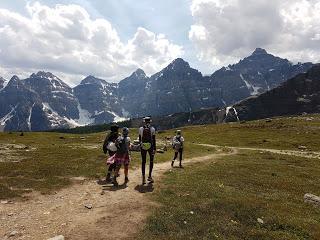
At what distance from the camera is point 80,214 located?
21250 mm

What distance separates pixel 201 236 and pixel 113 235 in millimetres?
4294

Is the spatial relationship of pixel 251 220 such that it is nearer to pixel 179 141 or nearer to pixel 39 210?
pixel 39 210

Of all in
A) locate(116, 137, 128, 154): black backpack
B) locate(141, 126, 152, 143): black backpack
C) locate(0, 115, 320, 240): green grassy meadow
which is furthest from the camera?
locate(116, 137, 128, 154): black backpack

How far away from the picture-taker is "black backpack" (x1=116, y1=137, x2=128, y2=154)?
29.8 metres

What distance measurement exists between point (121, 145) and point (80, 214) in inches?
371

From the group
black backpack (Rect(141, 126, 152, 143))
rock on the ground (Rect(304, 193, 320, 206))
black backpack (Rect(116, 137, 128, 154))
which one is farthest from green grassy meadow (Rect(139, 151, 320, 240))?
black backpack (Rect(116, 137, 128, 154))

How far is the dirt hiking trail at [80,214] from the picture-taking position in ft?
61.0

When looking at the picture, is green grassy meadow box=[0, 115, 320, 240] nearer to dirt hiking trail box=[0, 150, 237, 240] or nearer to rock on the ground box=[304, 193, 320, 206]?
rock on the ground box=[304, 193, 320, 206]

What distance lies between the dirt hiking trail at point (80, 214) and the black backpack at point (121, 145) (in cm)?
306

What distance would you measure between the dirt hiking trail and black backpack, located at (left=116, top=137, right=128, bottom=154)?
3065mm

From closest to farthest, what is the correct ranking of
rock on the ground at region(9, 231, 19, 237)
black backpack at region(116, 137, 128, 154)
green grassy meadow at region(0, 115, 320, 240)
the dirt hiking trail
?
rock on the ground at region(9, 231, 19, 237), the dirt hiking trail, green grassy meadow at region(0, 115, 320, 240), black backpack at region(116, 137, 128, 154)

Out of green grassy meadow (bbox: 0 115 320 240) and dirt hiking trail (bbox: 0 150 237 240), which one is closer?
dirt hiking trail (bbox: 0 150 237 240)

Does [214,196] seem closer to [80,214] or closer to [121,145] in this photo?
[121,145]

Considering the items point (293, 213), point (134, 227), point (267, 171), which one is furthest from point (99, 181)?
point (267, 171)
